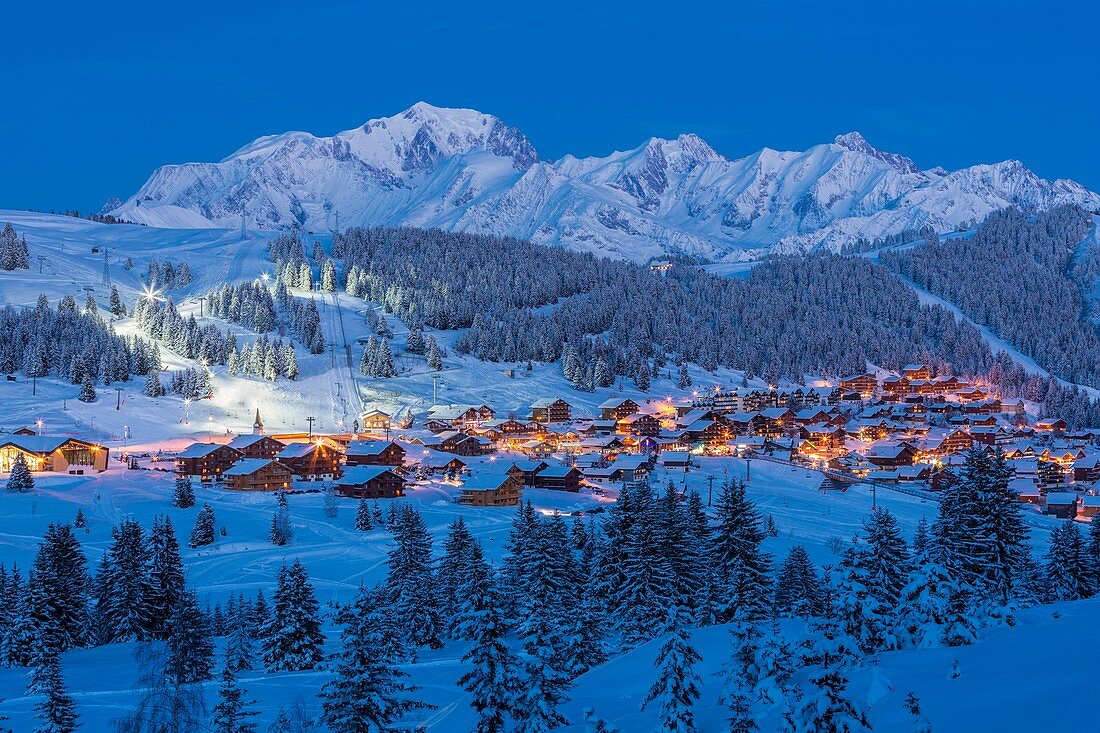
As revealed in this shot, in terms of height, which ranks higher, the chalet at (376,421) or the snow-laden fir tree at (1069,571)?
the chalet at (376,421)

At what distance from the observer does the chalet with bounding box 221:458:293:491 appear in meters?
81.8

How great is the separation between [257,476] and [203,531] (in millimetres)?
20431

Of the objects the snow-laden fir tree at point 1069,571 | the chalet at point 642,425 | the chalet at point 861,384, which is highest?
the chalet at point 861,384

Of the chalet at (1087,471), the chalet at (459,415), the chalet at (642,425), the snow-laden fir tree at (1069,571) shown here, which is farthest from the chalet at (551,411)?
the snow-laden fir tree at (1069,571)

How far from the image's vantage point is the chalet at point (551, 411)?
422ft

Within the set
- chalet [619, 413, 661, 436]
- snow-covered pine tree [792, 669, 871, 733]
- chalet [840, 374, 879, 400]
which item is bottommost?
chalet [619, 413, 661, 436]

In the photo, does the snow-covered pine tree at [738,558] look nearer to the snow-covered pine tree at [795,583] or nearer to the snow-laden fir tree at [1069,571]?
the snow-covered pine tree at [795,583]

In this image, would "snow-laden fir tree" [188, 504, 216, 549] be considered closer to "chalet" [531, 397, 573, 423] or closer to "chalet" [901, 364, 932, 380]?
"chalet" [531, 397, 573, 423]

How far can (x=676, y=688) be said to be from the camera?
56.7ft

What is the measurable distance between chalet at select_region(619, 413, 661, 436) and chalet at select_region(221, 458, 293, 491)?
176 feet

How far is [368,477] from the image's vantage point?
81.5 metres

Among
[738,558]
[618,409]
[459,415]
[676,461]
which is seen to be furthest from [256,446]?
[738,558]

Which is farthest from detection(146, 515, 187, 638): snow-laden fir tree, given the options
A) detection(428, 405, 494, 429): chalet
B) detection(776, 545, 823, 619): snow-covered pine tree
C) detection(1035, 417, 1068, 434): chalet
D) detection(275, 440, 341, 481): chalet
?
detection(1035, 417, 1068, 434): chalet

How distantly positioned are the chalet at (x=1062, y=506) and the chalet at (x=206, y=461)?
244 feet
